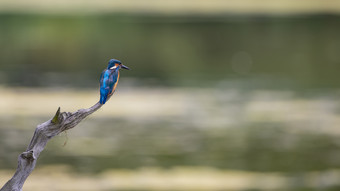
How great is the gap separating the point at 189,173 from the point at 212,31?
1820 centimetres

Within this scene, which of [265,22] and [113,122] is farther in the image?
[265,22]

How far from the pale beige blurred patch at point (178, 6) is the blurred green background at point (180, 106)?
396 centimetres

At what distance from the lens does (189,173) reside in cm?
883

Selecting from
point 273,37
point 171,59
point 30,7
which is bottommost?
point 171,59

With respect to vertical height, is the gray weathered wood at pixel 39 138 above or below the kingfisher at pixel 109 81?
below

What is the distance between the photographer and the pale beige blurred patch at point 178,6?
30906 millimetres

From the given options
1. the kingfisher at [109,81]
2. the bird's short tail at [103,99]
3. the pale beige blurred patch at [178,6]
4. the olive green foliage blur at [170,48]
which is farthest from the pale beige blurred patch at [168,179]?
the pale beige blurred patch at [178,6]

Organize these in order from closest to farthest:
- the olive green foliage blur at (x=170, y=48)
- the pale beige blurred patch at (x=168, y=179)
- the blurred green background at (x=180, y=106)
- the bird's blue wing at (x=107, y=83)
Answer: the bird's blue wing at (x=107, y=83)
the pale beige blurred patch at (x=168, y=179)
the blurred green background at (x=180, y=106)
the olive green foliage blur at (x=170, y=48)

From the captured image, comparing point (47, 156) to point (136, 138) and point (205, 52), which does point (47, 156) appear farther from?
point (205, 52)

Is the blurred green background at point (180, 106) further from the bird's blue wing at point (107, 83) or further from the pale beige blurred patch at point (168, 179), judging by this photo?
the bird's blue wing at point (107, 83)

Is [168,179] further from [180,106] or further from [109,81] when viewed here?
[109,81]

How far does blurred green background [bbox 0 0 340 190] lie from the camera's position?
29.0ft

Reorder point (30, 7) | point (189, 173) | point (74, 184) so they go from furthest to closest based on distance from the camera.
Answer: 1. point (30, 7)
2. point (189, 173)
3. point (74, 184)

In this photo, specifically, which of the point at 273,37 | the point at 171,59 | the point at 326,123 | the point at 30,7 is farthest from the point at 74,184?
the point at 30,7
